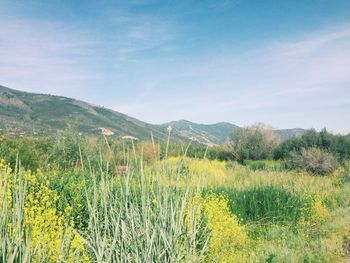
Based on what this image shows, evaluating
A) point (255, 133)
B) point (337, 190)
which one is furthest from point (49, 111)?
point (337, 190)

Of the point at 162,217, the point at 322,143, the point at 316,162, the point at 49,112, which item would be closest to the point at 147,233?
the point at 162,217

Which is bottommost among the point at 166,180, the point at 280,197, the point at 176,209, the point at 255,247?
the point at 255,247

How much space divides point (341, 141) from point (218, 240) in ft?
56.8

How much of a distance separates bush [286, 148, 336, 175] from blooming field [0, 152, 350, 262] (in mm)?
2241

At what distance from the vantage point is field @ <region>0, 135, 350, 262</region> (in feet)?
11.7

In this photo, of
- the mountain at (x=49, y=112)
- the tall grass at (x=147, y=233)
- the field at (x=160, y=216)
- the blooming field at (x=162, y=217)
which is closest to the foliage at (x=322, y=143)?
the blooming field at (x=162, y=217)

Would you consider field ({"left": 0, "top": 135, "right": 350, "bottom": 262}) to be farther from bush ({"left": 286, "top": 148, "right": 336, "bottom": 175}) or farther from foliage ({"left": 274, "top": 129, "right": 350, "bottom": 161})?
foliage ({"left": 274, "top": 129, "right": 350, "bottom": 161})

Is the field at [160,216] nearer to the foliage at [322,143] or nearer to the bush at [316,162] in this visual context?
the bush at [316,162]

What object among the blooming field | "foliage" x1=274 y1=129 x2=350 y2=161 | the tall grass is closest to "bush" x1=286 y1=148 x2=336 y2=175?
"foliage" x1=274 y1=129 x2=350 y2=161

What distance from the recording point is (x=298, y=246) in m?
8.08

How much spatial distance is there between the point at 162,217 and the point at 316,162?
17267 mm

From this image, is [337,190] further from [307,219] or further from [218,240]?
[218,240]

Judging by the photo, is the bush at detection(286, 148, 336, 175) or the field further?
the bush at detection(286, 148, 336, 175)

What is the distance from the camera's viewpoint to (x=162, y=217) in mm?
3816
